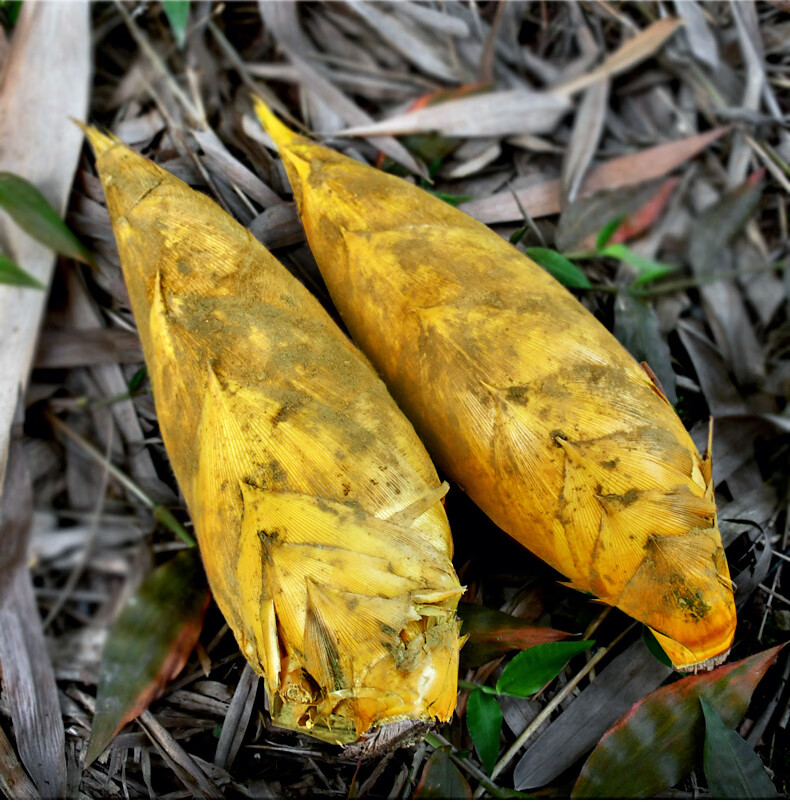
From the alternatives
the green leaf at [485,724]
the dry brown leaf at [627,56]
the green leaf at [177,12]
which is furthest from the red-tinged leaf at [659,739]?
the green leaf at [177,12]

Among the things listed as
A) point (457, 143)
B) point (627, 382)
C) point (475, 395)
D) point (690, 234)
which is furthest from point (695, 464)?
point (457, 143)

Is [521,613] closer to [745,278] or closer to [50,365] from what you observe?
[745,278]

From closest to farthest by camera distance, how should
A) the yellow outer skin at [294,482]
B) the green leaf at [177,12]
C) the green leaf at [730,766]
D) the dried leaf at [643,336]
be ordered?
1. the yellow outer skin at [294,482]
2. the green leaf at [730,766]
3. the dried leaf at [643,336]
4. the green leaf at [177,12]

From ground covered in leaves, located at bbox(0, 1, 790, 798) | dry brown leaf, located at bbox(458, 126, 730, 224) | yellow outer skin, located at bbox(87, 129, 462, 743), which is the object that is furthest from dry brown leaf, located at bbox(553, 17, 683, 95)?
yellow outer skin, located at bbox(87, 129, 462, 743)

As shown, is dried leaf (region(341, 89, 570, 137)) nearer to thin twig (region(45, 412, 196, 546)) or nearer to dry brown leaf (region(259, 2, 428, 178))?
dry brown leaf (region(259, 2, 428, 178))

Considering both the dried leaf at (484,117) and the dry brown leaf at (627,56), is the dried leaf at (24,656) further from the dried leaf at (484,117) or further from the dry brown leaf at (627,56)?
the dry brown leaf at (627,56)

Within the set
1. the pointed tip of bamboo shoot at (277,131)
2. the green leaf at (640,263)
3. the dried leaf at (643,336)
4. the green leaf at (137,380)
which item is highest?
the pointed tip of bamboo shoot at (277,131)
